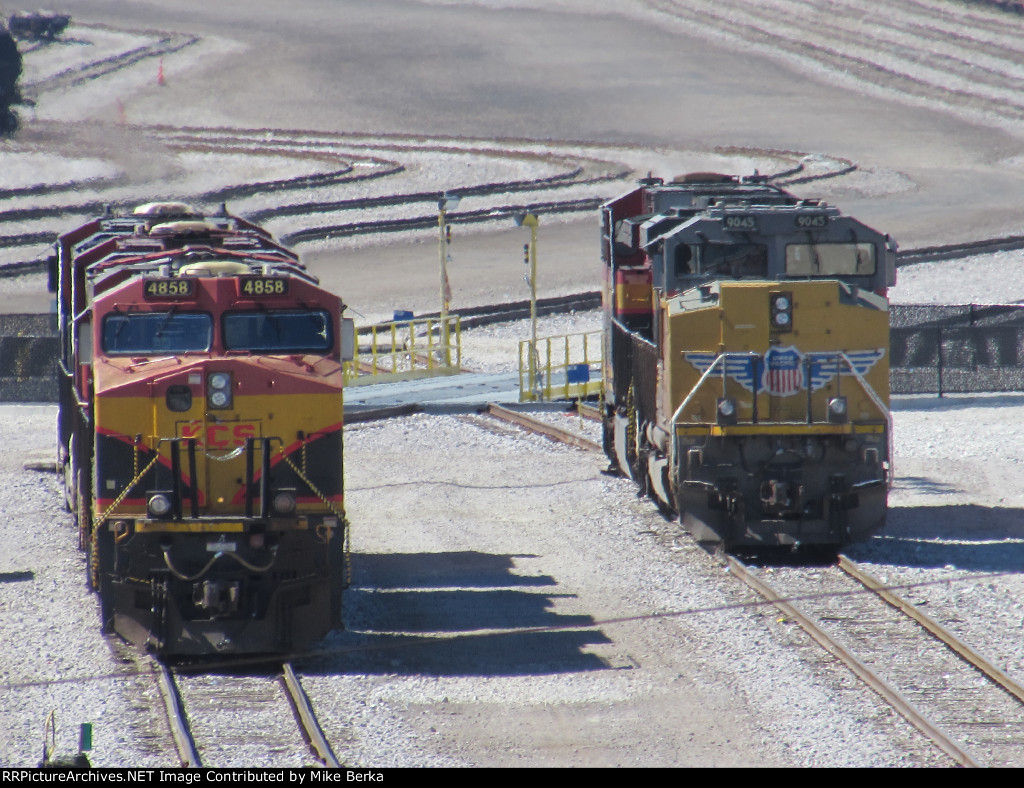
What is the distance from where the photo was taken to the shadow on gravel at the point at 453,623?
11.0 m

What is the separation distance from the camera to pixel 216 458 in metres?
10.9

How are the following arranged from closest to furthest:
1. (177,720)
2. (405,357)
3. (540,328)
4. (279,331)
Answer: (177,720) < (279,331) < (405,357) < (540,328)

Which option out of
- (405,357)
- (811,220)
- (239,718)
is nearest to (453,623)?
(239,718)

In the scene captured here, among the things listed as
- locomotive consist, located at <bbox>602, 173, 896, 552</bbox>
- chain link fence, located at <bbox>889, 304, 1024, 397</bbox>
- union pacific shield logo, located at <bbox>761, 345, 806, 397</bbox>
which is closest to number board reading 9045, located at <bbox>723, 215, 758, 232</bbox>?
locomotive consist, located at <bbox>602, 173, 896, 552</bbox>

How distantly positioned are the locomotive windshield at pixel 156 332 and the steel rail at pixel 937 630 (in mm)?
6716

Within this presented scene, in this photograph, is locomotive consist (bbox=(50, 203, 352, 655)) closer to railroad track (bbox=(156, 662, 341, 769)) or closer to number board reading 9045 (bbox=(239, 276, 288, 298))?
number board reading 9045 (bbox=(239, 276, 288, 298))

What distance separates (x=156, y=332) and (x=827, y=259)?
24.3 feet

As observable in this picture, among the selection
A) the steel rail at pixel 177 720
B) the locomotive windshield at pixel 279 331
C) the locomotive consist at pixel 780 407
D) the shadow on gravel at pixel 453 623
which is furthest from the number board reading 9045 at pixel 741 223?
the steel rail at pixel 177 720

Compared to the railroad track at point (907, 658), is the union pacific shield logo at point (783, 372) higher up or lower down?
higher up

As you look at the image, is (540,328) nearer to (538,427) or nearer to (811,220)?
(538,427)

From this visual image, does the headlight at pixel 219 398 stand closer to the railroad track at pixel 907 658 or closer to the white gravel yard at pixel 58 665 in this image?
the white gravel yard at pixel 58 665

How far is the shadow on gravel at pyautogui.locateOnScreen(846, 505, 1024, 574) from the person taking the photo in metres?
14.0

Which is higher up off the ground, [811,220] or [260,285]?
[811,220]

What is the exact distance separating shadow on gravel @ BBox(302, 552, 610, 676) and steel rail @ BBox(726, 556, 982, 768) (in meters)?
1.80
